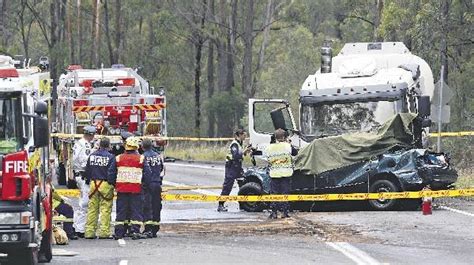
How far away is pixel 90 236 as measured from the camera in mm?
18703

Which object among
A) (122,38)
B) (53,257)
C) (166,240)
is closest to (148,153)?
(166,240)

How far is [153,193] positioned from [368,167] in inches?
194

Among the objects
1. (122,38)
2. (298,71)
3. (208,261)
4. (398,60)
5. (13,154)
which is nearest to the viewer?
(13,154)

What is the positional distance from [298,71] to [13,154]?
5981 centimetres

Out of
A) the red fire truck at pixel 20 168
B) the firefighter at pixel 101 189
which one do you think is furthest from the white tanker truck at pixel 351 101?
the red fire truck at pixel 20 168

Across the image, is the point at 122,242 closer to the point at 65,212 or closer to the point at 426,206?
the point at 65,212

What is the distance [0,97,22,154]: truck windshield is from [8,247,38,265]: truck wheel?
1.19m

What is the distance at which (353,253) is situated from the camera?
52.1ft

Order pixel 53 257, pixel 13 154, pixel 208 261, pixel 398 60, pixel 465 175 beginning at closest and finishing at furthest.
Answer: pixel 13 154 < pixel 208 261 < pixel 53 257 < pixel 398 60 < pixel 465 175

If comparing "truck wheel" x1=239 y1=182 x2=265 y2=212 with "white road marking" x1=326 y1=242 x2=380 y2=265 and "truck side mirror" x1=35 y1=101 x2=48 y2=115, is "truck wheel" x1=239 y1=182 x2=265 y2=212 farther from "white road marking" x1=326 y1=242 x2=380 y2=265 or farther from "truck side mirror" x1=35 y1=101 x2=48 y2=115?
"truck side mirror" x1=35 y1=101 x2=48 y2=115

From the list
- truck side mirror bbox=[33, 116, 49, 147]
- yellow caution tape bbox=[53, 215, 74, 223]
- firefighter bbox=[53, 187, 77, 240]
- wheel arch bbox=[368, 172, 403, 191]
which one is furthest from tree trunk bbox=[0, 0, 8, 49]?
truck side mirror bbox=[33, 116, 49, 147]

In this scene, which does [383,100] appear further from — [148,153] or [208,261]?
[208,261]

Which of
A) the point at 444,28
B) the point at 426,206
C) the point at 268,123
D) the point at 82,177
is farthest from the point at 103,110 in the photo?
the point at 444,28

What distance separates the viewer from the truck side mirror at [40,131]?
1352 cm
